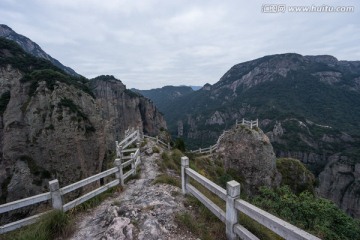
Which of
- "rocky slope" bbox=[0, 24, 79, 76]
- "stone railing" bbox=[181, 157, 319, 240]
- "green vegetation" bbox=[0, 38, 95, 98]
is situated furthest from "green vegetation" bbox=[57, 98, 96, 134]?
"rocky slope" bbox=[0, 24, 79, 76]

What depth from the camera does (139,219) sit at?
18.2ft

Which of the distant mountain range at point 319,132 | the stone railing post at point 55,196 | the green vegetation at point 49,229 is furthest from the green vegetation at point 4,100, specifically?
the distant mountain range at point 319,132

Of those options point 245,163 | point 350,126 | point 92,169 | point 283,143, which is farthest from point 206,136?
point 245,163

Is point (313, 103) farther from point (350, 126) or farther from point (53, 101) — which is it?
point (53, 101)

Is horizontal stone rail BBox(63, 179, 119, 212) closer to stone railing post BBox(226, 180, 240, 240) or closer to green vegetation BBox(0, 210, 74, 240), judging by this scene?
green vegetation BBox(0, 210, 74, 240)

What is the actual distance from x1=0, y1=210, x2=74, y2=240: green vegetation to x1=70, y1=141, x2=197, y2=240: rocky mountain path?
267 mm

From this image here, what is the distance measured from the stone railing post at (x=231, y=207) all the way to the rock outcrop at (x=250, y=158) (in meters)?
19.8

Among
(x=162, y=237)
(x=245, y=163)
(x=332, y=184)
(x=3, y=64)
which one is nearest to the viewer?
(x=162, y=237)

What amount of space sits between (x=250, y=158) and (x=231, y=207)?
20.9 meters

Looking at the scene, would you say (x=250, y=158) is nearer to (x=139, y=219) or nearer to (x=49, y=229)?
(x=139, y=219)

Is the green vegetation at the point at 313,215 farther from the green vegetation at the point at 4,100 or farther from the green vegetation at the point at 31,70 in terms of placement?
the green vegetation at the point at 4,100

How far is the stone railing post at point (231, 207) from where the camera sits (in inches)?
180

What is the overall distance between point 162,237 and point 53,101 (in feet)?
132

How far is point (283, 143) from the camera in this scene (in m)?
115
